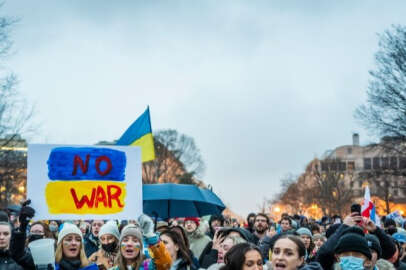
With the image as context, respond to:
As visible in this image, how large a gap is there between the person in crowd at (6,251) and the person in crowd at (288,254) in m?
2.49

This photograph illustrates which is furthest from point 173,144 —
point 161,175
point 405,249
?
point 405,249

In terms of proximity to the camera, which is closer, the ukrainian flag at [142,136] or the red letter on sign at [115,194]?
the red letter on sign at [115,194]

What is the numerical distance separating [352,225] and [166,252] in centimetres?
185

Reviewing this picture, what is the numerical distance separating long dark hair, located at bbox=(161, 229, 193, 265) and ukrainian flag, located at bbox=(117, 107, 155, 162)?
A: 4.29 feet

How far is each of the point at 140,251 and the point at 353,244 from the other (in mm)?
2104

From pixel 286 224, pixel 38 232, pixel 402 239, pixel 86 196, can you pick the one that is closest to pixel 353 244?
pixel 86 196

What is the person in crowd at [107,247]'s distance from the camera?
285 inches

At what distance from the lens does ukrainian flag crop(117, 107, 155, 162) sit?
7.67 m

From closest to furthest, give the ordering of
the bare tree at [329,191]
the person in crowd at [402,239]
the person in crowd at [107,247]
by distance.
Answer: the person in crowd at [107,247] → the person in crowd at [402,239] → the bare tree at [329,191]

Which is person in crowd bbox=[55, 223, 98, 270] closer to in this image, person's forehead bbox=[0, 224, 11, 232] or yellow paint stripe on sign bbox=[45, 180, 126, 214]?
yellow paint stripe on sign bbox=[45, 180, 126, 214]

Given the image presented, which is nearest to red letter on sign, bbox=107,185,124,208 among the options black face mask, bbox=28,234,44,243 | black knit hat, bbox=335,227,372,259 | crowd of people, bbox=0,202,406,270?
crowd of people, bbox=0,202,406,270

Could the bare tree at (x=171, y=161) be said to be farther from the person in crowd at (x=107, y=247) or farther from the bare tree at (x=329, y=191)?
the person in crowd at (x=107, y=247)

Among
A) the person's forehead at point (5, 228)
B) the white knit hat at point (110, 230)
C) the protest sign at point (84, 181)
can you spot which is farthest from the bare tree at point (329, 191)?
the person's forehead at point (5, 228)

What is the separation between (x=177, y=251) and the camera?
6.61 meters
